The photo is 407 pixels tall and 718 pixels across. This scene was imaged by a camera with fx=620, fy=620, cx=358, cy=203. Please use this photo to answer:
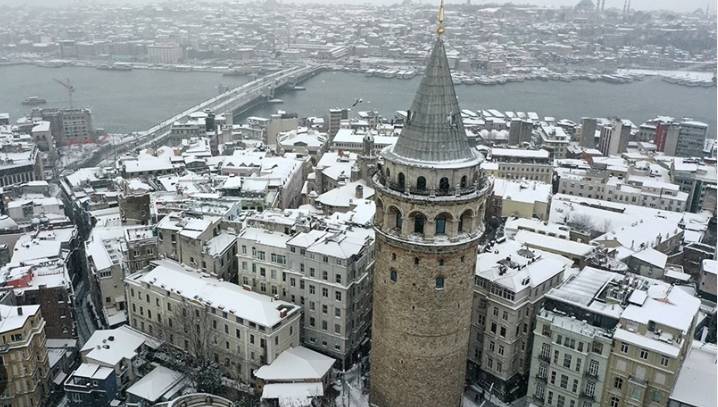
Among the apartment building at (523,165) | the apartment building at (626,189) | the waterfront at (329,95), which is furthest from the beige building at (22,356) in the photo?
the waterfront at (329,95)

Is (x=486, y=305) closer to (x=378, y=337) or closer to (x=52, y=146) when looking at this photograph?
(x=378, y=337)

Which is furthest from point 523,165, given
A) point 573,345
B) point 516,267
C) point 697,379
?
point 697,379

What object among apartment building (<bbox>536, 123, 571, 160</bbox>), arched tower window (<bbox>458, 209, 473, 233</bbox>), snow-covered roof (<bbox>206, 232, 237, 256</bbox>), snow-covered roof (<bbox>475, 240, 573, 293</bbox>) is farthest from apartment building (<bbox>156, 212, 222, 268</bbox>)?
apartment building (<bbox>536, 123, 571, 160</bbox>)

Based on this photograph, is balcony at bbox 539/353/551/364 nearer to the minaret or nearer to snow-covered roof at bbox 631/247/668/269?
the minaret

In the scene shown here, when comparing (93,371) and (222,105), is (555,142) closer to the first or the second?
(93,371)

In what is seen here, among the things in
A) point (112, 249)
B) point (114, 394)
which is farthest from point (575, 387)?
point (112, 249)
